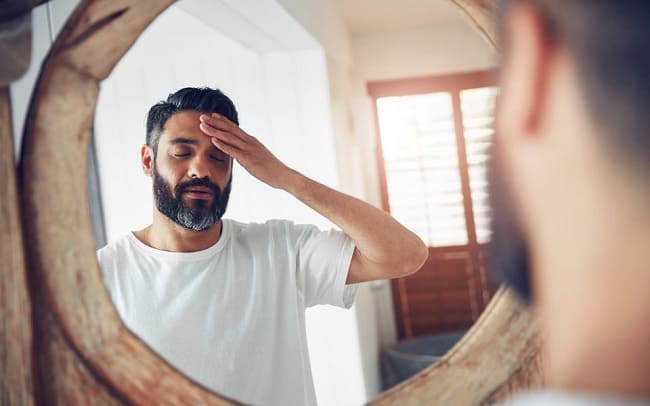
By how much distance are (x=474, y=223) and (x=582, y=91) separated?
9.2 inches

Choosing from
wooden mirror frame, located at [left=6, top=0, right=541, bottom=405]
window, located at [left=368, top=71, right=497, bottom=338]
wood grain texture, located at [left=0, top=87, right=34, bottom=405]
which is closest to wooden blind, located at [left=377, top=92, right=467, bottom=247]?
window, located at [left=368, top=71, right=497, bottom=338]

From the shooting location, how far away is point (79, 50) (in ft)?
1.76

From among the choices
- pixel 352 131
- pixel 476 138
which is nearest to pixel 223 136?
pixel 352 131

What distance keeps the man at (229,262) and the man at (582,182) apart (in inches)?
8.0

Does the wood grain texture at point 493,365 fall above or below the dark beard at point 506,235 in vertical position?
below

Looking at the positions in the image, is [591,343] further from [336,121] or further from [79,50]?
[79,50]

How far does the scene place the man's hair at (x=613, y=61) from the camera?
281 millimetres

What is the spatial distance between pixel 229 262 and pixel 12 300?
0.66 ft

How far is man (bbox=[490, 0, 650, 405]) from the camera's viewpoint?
0.93 feet

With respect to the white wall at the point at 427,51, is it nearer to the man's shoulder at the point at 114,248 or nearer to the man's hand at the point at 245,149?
the man's hand at the point at 245,149

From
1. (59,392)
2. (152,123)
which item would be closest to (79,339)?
(59,392)

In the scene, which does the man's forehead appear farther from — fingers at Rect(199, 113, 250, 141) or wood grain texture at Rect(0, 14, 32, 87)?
wood grain texture at Rect(0, 14, 32, 87)

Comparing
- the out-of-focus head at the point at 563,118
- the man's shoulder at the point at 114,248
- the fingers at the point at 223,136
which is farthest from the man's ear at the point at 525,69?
the man's shoulder at the point at 114,248

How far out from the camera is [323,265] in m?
0.55
